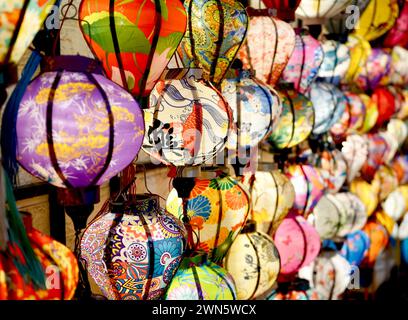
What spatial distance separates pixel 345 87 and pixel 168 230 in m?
1.83

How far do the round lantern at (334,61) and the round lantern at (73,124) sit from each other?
1688mm

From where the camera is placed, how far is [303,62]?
86.2 inches

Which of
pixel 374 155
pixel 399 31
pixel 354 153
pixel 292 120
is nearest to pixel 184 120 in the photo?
pixel 292 120

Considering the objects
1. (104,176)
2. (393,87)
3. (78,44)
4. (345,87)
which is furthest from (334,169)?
(104,176)

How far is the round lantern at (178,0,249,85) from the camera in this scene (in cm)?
153

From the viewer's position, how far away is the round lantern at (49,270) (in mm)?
982

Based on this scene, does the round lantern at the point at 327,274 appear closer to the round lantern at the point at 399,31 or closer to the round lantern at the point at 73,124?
the round lantern at the point at 399,31

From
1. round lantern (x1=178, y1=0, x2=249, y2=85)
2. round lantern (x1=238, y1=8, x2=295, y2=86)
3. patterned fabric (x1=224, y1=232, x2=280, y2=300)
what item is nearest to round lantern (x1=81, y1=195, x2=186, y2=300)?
round lantern (x1=178, y1=0, x2=249, y2=85)

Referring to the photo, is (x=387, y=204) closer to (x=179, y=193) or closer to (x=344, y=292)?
(x=344, y=292)

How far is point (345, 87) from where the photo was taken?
296 centimetres

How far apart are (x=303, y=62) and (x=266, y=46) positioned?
346 mm

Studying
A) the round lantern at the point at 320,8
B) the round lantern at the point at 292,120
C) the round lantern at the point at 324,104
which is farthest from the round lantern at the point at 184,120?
the round lantern at the point at 324,104

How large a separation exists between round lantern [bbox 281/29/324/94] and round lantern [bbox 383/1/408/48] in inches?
56.6
